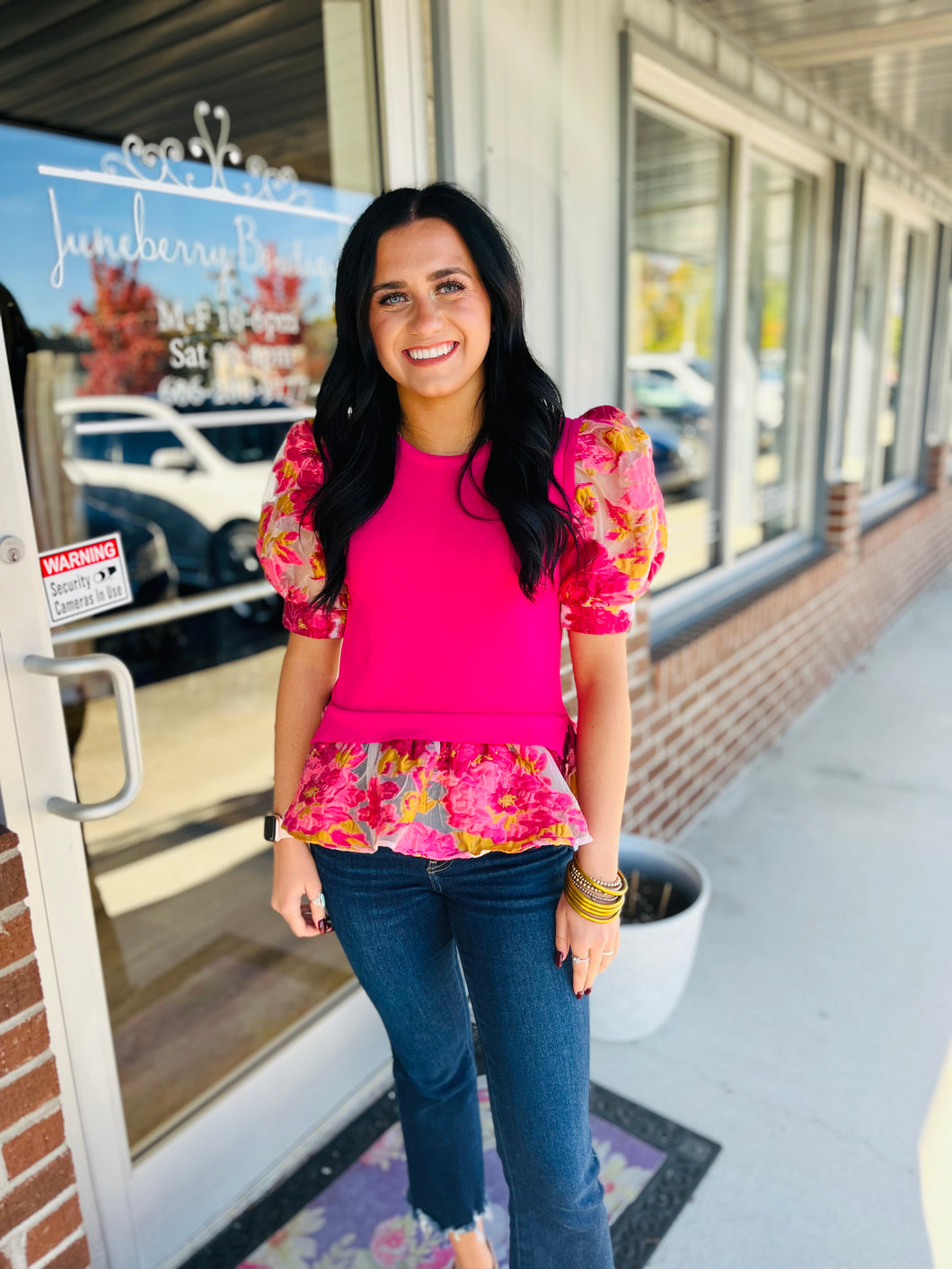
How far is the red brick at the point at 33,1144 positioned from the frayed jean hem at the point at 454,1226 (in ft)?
2.11

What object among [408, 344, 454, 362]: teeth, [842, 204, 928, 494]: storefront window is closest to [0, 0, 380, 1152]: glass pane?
[408, 344, 454, 362]: teeth

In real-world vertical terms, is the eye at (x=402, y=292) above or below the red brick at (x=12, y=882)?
above

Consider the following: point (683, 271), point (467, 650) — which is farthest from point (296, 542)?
point (683, 271)

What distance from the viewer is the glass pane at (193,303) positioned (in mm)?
2018

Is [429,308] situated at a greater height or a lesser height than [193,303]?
lesser

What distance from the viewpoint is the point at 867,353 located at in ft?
20.8

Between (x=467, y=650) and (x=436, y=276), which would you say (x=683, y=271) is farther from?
(x=467, y=650)

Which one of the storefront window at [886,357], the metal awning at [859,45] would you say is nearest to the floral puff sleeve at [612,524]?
the metal awning at [859,45]

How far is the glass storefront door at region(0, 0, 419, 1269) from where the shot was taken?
61.8 inches

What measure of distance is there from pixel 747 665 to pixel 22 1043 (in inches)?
122

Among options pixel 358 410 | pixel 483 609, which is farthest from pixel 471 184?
pixel 483 609

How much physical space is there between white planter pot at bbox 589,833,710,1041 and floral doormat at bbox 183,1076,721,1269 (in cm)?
20

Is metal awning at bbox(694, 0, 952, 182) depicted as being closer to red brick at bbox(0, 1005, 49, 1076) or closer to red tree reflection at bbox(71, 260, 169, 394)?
red tree reflection at bbox(71, 260, 169, 394)

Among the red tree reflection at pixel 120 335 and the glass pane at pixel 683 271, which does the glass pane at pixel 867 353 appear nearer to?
the glass pane at pixel 683 271
